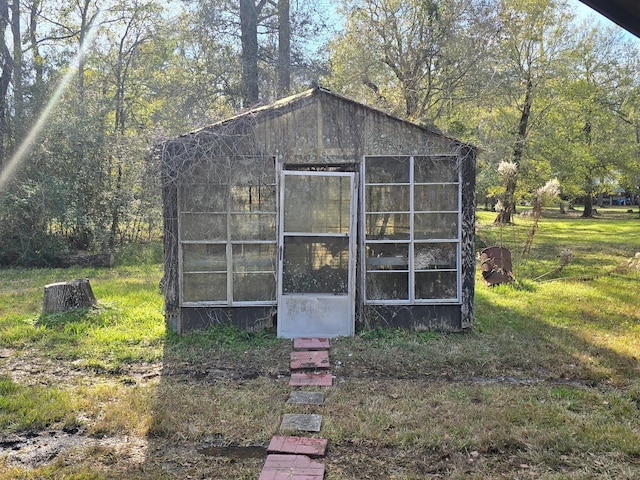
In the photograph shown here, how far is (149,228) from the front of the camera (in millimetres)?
13766

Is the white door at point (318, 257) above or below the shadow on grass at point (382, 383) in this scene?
above

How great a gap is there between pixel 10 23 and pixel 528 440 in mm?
17229

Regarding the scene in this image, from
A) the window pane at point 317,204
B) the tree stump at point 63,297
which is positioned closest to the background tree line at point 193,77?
the tree stump at point 63,297

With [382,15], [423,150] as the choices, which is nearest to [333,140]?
[423,150]

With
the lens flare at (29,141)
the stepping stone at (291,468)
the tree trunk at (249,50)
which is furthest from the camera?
the tree trunk at (249,50)

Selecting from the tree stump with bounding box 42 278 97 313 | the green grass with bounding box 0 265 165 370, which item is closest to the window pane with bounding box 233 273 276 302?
the green grass with bounding box 0 265 165 370

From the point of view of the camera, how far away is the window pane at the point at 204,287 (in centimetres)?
604

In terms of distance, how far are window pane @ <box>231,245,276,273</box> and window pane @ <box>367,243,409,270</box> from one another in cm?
131

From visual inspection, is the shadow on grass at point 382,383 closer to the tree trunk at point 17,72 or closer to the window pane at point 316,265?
the window pane at point 316,265

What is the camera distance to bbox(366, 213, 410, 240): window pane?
241 inches

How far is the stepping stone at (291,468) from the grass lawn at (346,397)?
84 mm

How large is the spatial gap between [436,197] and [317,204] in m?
1.60

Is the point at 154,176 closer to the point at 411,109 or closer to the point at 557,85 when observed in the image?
the point at 411,109

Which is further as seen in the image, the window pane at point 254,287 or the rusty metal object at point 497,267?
the rusty metal object at point 497,267
